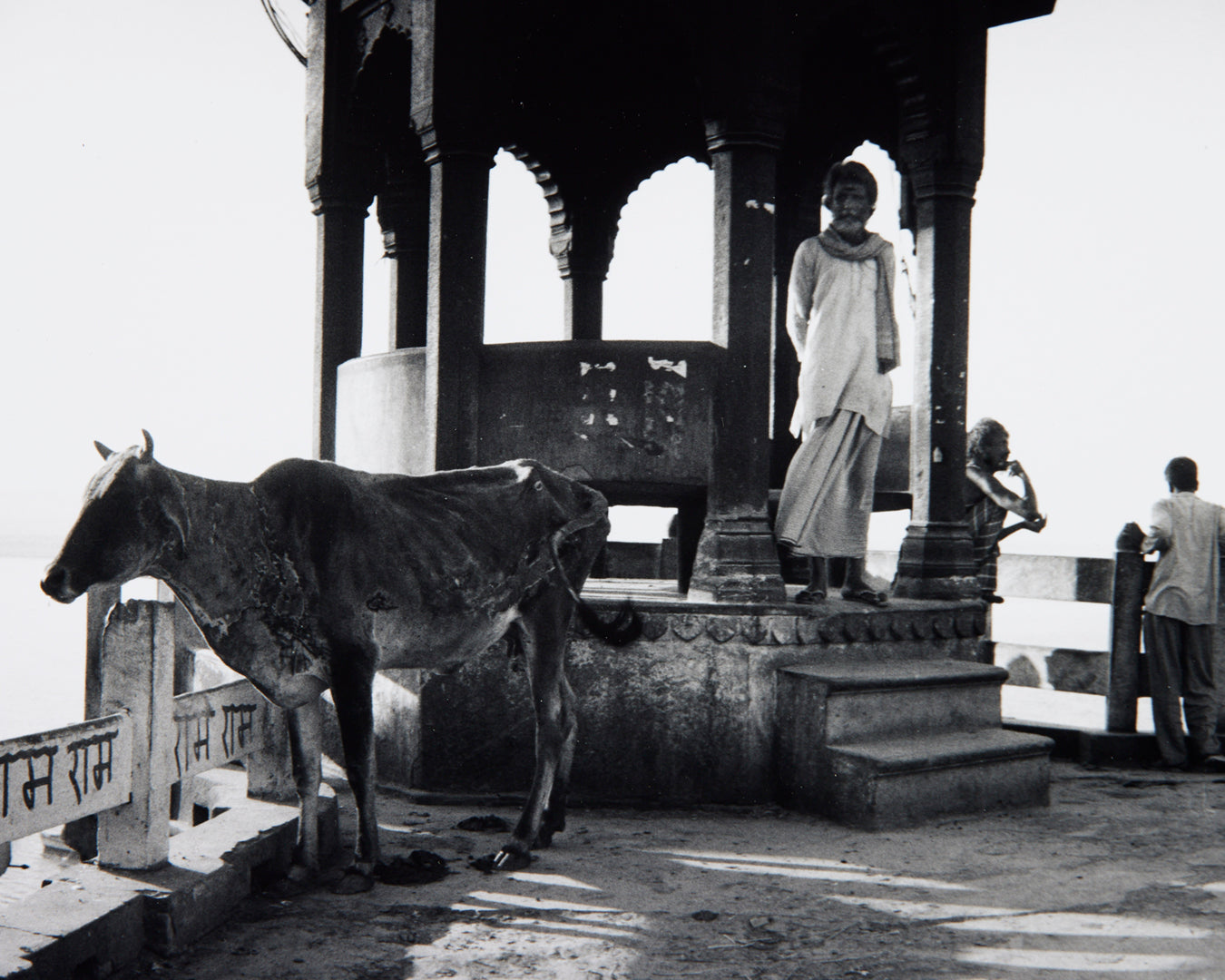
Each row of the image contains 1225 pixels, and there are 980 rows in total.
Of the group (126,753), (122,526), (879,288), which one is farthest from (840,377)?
(126,753)

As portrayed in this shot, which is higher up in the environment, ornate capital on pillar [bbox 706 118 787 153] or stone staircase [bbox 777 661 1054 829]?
ornate capital on pillar [bbox 706 118 787 153]

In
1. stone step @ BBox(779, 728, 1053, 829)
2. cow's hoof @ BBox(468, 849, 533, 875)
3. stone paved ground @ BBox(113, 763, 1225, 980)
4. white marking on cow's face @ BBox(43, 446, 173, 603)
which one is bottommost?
stone paved ground @ BBox(113, 763, 1225, 980)

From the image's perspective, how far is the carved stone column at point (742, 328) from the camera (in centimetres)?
645

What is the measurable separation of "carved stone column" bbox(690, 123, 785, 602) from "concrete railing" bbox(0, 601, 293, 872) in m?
3.00

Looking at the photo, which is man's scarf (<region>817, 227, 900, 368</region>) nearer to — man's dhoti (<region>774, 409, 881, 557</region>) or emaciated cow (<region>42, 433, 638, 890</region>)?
man's dhoti (<region>774, 409, 881, 557</region>)

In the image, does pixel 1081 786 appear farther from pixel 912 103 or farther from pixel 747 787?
pixel 912 103

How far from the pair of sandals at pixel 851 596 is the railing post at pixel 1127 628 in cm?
200

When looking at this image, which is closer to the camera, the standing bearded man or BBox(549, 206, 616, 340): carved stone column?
the standing bearded man

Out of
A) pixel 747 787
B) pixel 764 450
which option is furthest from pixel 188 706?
pixel 764 450

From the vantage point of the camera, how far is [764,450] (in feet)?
21.5

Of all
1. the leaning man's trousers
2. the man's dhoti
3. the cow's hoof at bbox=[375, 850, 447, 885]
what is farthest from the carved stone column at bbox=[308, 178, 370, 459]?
the leaning man's trousers

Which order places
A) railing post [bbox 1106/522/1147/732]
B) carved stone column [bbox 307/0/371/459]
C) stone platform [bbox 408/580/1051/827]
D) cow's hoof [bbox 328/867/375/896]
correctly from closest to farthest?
1. cow's hoof [bbox 328/867/375/896]
2. stone platform [bbox 408/580/1051/827]
3. railing post [bbox 1106/522/1147/732]
4. carved stone column [bbox 307/0/371/459]

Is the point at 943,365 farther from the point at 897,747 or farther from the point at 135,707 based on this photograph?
the point at 135,707

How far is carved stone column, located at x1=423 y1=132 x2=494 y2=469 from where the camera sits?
260 inches
